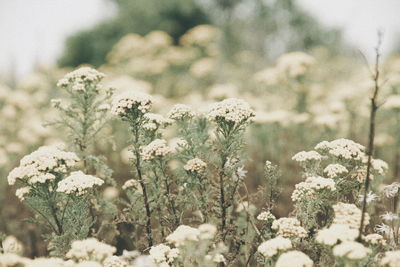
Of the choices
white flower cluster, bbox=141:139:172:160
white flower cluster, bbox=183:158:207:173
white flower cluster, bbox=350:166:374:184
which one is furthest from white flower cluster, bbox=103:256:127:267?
white flower cluster, bbox=350:166:374:184

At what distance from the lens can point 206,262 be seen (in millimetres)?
3172

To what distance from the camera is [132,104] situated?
3986 millimetres

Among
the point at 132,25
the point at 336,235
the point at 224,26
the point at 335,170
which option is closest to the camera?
the point at 336,235

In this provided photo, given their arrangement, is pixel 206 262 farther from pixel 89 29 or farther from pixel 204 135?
pixel 89 29

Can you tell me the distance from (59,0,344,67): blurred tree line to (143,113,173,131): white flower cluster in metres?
12.6

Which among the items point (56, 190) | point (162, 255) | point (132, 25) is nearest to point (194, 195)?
point (162, 255)

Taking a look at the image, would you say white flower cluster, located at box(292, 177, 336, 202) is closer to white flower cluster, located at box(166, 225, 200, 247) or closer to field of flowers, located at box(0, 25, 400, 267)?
field of flowers, located at box(0, 25, 400, 267)

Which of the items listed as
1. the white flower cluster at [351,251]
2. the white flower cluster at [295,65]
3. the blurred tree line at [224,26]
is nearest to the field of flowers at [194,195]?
the white flower cluster at [351,251]

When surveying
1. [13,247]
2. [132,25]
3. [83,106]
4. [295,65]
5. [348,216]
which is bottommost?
[13,247]

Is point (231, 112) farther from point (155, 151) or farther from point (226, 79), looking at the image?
point (226, 79)

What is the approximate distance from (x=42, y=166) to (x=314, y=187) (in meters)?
2.53

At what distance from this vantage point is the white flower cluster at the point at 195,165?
389cm

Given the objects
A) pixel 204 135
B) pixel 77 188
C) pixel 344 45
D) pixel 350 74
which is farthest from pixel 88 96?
pixel 344 45

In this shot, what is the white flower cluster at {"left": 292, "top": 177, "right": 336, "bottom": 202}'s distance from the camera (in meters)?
3.52
